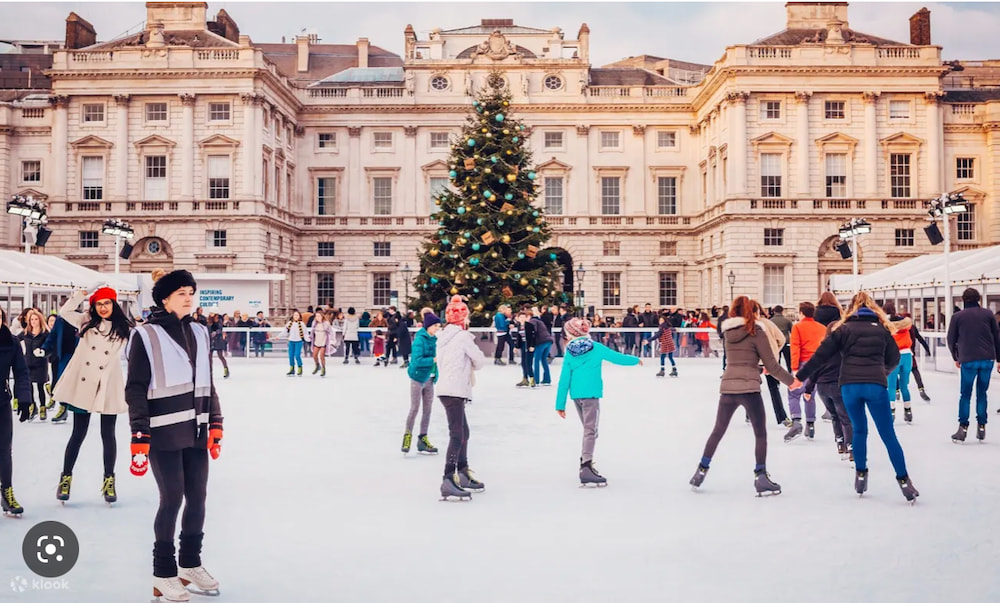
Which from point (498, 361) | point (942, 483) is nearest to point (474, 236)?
point (498, 361)

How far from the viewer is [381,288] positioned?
53.3m

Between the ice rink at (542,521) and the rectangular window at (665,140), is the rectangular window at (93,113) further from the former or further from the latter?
the ice rink at (542,521)

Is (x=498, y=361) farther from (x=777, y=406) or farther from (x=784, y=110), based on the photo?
(x=784, y=110)

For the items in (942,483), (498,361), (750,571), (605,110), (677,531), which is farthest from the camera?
(605,110)

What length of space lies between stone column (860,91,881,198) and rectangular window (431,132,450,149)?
2116 cm

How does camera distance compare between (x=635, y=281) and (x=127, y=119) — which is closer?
(x=127, y=119)

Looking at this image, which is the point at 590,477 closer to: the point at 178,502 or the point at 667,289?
the point at 178,502

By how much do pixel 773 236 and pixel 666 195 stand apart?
27.2 ft

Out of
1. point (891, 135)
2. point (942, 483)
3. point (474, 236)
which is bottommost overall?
point (942, 483)

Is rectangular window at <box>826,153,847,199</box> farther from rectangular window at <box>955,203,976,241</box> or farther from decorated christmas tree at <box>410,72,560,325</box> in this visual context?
decorated christmas tree at <box>410,72,560,325</box>

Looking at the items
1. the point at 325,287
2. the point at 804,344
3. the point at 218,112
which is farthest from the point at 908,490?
the point at 325,287

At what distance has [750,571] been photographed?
5.70m

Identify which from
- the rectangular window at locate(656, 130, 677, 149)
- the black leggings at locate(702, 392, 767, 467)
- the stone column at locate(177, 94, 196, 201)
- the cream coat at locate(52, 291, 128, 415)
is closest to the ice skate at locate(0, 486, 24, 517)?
the cream coat at locate(52, 291, 128, 415)

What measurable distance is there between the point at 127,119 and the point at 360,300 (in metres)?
14.7
